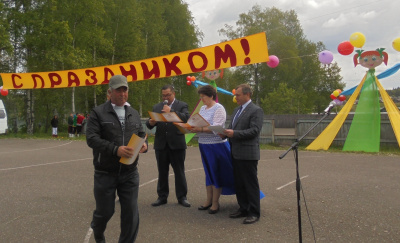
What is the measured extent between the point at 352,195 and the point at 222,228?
2902 millimetres

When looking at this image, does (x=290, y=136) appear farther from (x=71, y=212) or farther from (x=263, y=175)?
(x=71, y=212)

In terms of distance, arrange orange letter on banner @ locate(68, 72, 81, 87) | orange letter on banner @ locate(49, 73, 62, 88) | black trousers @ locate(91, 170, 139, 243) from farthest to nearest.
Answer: orange letter on banner @ locate(49, 73, 62, 88)
orange letter on banner @ locate(68, 72, 81, 87)
black trousers @ locate(91, 170, 139, 243)

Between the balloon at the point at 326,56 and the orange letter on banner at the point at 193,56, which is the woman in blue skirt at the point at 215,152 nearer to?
the orange letter on banner at the point at 193,56

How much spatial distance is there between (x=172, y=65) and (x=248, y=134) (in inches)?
179

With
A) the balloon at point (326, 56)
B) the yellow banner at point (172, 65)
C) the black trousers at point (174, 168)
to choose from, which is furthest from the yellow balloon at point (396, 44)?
the black trousers at point (174, 168)

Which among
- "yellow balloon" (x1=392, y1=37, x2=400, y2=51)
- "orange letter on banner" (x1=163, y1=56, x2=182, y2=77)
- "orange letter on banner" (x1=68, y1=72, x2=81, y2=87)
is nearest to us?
→ "orange letter on banner" (x1=163, y1=56, x2=182, y2=77)

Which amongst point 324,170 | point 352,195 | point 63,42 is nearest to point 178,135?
point 352,195

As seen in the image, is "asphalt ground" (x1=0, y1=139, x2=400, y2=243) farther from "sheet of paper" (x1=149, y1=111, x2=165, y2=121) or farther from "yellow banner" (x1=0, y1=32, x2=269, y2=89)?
"yellow banner" (x1=0, y1=32, x2=269, y2=89)

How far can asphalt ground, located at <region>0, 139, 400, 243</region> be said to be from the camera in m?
4.15

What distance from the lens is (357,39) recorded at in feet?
33.8

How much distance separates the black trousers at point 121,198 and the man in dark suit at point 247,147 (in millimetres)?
1619

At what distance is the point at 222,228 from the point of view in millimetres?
4387

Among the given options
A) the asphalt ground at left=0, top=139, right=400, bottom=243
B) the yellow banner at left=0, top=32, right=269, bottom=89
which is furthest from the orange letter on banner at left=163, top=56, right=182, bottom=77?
the asphalt ground at left=0, top=139, right=400, bottom=243

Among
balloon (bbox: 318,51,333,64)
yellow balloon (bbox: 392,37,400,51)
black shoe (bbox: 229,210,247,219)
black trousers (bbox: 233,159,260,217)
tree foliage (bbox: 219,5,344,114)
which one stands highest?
tree foliage (bbox: 219,5,344,114)
